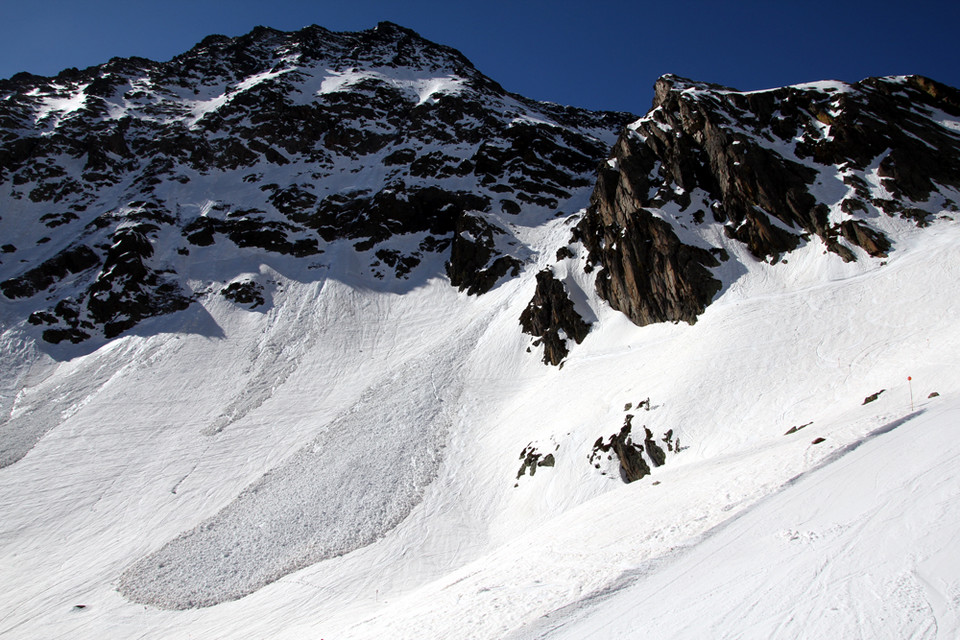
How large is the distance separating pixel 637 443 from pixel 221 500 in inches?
992

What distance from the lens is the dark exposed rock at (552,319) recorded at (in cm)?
3764

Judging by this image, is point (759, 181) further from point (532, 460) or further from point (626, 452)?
point (532, 460)

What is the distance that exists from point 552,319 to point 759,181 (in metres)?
17.7

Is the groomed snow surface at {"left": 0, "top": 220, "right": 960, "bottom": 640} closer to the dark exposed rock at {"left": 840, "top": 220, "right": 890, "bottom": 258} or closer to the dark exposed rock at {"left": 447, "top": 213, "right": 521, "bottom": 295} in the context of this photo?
the dark exposed rock at {"left": 840, "top": 220, "right": 890, "bottom": 258}

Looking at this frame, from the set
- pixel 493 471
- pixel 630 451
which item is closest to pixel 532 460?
pixel 493 471

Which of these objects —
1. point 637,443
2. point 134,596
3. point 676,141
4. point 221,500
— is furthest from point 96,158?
point 637,443

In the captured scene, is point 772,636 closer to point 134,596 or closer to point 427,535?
point 427,535

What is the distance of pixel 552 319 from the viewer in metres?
39.3

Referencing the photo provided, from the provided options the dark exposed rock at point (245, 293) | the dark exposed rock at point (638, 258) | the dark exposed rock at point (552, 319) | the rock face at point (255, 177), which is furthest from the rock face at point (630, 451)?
the dark exposed rock at point (245, 293)

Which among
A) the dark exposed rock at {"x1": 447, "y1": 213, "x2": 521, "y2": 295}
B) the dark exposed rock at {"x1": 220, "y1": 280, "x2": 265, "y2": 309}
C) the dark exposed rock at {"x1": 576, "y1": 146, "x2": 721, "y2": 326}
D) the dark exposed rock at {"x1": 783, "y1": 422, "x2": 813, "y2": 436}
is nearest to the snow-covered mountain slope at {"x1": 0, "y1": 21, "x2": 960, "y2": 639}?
the dark exposed rock at {"x1": 220, "y1": 280, "x2": 265, "y2": 309}

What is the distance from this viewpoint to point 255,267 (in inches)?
2360

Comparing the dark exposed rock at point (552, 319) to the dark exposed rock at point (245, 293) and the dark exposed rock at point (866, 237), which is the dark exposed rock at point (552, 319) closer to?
the dark exposed rock at point (866, 237)

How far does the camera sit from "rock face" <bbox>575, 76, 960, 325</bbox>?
3256 cm

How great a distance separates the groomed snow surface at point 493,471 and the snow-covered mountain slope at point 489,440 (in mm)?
123
